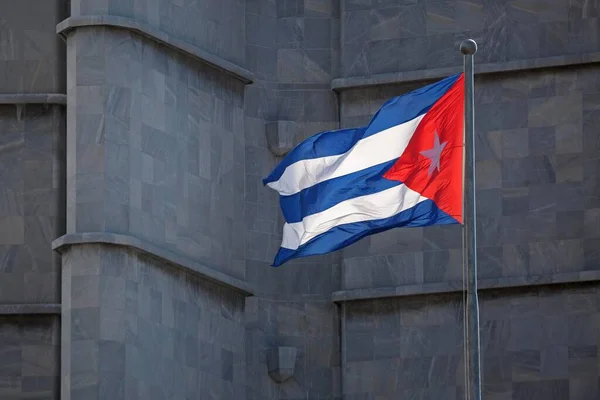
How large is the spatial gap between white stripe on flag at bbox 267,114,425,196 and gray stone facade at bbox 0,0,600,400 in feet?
16.3

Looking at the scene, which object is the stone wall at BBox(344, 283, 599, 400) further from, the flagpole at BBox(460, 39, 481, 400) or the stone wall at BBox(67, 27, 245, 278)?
the flagpole at BBox(460, 39, 481, 400)

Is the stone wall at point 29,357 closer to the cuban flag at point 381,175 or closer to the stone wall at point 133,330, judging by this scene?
the stone wall at point 133,330

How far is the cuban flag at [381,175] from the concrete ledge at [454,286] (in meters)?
6.27

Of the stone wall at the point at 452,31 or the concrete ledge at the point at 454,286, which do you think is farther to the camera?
the stone wall at the point at 452,31

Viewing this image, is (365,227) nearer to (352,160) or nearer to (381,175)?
(381,175)

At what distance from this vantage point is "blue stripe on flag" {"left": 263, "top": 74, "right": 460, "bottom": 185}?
2441 centimetres

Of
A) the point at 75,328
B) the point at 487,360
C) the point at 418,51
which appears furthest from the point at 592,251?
the point at 75,328

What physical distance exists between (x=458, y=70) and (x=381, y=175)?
838 cm

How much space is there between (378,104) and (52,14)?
5.30 metres

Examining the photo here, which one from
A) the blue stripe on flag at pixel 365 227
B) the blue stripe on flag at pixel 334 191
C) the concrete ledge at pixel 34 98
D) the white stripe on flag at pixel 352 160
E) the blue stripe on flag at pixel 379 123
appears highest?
the concrete ledge at pixel 34 98

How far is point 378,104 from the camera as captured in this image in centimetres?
3325

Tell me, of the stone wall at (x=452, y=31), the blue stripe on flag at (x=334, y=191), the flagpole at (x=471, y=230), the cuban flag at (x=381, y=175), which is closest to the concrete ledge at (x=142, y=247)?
the stone wall at (x=452, y=31)

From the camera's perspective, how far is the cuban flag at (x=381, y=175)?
23.9 meters

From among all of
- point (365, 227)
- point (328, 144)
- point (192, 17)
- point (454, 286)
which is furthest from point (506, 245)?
point (365, 227)
